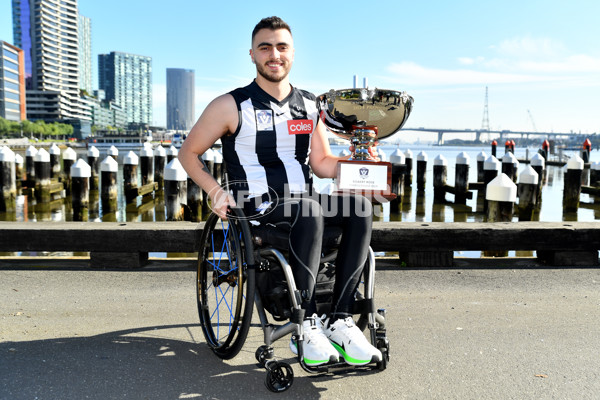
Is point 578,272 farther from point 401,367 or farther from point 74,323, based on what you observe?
point 74,323

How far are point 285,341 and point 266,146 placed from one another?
1.25 metres

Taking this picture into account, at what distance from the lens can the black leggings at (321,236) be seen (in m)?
2.73

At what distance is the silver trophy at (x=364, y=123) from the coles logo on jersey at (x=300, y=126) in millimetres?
101

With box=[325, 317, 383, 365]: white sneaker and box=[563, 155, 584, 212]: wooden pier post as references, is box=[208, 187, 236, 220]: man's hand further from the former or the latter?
box=[563, 155, 584, 212]: wooden pier post

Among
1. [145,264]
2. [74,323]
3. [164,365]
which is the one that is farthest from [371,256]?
[145,264]

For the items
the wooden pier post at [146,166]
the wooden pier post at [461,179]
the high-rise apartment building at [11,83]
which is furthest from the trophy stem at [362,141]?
the high-rise apartment building at [11,83]

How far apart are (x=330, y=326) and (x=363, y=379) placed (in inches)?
13.2

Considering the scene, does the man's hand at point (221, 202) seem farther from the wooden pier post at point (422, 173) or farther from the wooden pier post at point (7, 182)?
the wooden pier post at point (422, 173)

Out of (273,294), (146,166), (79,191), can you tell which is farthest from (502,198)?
(146,166)

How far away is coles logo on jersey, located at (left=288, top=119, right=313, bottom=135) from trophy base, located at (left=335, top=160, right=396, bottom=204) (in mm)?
400

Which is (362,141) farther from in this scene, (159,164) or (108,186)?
(159,164)

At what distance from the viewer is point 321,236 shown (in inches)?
110

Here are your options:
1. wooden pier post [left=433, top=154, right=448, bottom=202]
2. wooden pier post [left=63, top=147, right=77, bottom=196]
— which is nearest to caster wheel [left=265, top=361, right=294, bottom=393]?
wooden pier post [left=433, top=154, right=448, bottom=202]

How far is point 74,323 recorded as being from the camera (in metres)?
3.71
